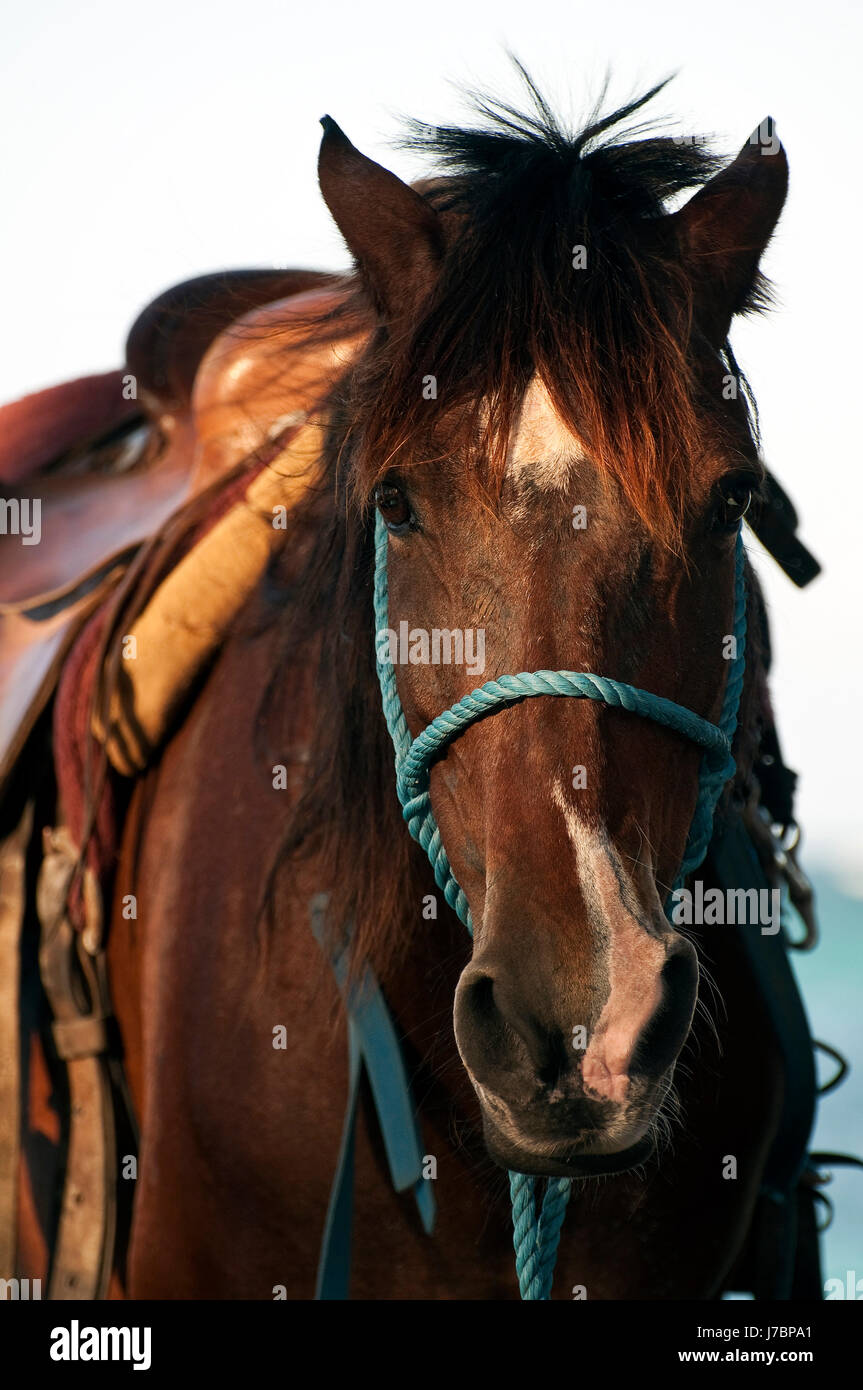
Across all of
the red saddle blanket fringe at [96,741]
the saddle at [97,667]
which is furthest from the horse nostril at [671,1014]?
the red saddle blanket fringe at [96,741]

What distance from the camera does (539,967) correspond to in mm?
1390

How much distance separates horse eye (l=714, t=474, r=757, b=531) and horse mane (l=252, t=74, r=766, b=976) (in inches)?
3.0

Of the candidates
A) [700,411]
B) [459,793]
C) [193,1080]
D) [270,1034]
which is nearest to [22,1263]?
[193,1080]

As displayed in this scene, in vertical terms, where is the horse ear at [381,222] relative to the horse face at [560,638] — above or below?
above

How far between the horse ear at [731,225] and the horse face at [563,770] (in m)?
0.31

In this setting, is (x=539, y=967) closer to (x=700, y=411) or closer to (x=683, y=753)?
(x=683, y=753)

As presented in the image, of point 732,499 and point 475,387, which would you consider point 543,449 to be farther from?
point 732,499

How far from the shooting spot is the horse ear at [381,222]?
70.9 inches

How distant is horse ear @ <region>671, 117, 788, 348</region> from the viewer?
1787 mm

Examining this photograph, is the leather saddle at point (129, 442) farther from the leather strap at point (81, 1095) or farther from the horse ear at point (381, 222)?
the horse ear at point (381, 222)

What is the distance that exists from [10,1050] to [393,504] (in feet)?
4.62

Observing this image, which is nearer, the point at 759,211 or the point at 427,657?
the point at 427,657

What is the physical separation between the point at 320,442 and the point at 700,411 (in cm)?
79

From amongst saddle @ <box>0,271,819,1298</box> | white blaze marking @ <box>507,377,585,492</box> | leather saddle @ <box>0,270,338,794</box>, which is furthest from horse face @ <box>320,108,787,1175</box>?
leather saddle @ <box>0,270,338,794</box>
